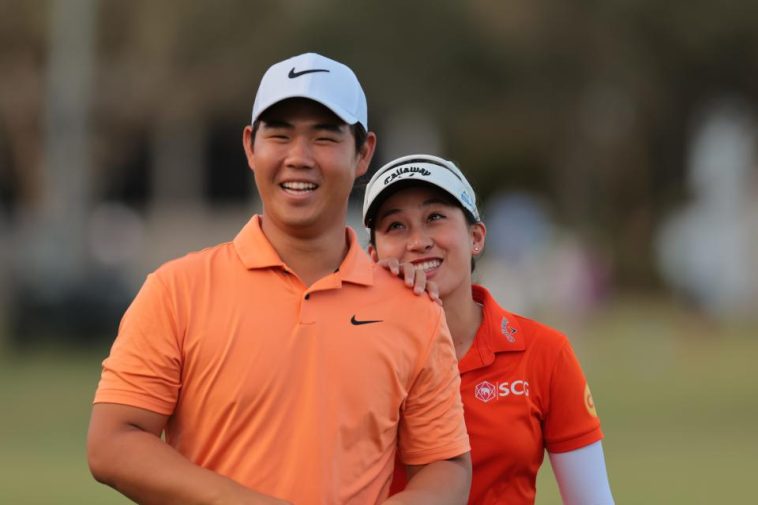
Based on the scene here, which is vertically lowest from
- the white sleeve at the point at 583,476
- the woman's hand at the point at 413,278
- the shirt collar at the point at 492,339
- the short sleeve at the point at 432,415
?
the white sleeve at the point at 583,476

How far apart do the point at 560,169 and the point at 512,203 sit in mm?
Result: 13761

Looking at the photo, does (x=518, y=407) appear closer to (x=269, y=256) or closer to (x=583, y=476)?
(x=583, y=476)

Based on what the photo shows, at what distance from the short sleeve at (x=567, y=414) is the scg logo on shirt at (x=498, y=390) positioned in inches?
4.0

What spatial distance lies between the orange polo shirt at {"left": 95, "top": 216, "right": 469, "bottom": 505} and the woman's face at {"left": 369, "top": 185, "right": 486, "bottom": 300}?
2.99 feet

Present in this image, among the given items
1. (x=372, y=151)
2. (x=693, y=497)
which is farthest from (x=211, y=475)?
(x=693, y=497)

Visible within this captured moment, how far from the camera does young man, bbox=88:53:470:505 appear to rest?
4398mm

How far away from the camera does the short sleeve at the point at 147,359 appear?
14.4 feet

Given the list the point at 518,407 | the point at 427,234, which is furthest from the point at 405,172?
the point at 518,407

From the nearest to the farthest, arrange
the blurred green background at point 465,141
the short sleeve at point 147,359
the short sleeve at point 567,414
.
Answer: the short sleeve at point 147,359
the short sleeve at point 567,414
the blurred green background at point 465,141

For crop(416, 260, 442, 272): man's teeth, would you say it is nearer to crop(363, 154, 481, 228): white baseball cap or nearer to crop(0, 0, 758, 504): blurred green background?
crop(363, 154, 481, 228): white baseball cap

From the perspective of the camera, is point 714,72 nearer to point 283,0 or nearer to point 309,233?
point 283,0

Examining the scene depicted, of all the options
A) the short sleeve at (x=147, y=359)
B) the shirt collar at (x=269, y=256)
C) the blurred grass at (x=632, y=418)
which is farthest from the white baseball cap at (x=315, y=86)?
the blurred grass at (x=632, y=418)

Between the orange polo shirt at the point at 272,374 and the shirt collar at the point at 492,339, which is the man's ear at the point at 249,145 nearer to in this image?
the orange polo shirt at the point at 272,374

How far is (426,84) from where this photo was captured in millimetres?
43125
